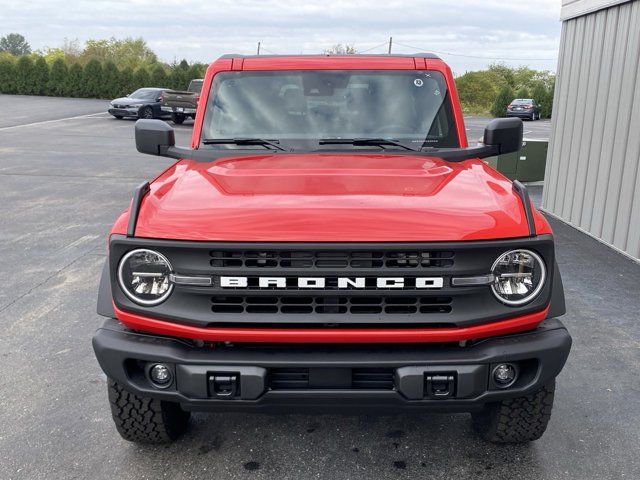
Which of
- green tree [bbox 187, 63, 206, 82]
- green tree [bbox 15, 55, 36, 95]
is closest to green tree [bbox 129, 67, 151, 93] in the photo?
green tree [bbox 187, 63, 206, 82]

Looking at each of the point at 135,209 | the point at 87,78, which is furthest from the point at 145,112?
the point at 135,209

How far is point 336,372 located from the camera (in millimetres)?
2545

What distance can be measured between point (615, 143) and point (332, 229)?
653 centimetres

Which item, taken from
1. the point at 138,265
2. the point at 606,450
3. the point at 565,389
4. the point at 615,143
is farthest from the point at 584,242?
the point at 138,265

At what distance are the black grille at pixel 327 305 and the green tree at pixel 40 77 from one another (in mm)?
47253

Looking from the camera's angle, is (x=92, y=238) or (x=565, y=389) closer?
(x=565, y=389)

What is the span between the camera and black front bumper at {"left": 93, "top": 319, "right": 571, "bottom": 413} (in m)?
2.52

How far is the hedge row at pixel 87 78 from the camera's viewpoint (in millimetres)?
43938

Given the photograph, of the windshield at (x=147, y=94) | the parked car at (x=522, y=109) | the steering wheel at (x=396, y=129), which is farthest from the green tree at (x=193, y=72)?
the steering wheel at (x=396, y=129)

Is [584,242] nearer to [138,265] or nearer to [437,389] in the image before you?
[437,389]

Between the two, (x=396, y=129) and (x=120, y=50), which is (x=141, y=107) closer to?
(x=396, y=129)

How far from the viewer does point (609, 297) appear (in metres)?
5.92

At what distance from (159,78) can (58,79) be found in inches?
275

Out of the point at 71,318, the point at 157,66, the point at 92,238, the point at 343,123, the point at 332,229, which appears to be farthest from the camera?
the point at 157,66
